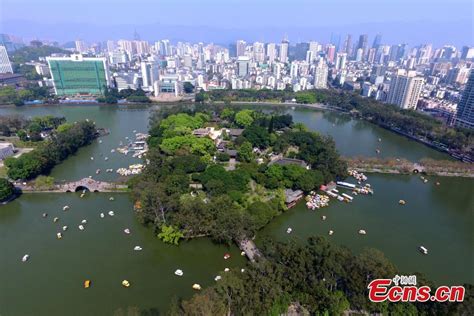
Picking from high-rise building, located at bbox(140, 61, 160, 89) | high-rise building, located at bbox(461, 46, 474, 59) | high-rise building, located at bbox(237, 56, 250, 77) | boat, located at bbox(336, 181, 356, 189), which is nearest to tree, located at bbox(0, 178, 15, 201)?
boat, located at bbox(336, 181, 356, 189)

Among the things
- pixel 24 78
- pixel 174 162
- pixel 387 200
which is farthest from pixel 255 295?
pixel 24 78

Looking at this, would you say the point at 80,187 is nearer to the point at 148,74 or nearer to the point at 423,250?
the point at 423,250

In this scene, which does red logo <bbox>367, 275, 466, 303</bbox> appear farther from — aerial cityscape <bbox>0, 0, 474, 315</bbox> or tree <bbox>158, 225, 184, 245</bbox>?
tree <bbox>158, 225, 184, 245</bbox>

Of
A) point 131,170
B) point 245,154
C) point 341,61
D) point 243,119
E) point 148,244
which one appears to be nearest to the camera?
point 148,244

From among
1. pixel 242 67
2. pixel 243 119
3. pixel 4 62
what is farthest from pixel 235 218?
pixel 4 62

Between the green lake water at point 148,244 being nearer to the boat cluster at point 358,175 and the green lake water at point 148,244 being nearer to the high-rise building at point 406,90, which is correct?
the boat cluster at point 358,175

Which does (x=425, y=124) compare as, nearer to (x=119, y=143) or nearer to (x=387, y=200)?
(x=387, y=200)
